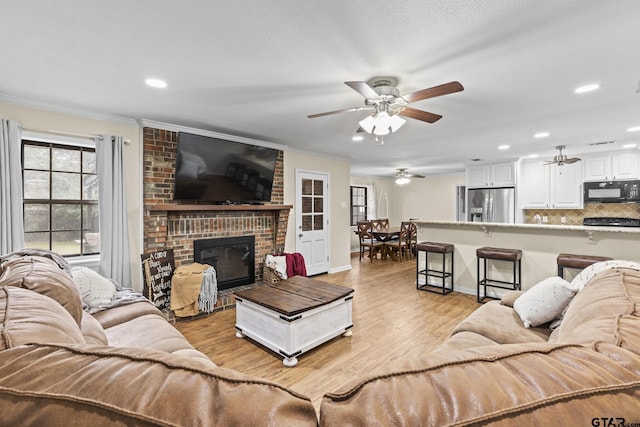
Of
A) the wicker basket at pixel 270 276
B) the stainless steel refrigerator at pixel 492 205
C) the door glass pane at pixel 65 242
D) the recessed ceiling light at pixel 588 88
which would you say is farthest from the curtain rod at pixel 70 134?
the stainless steel refrigerator at pixel 492 205

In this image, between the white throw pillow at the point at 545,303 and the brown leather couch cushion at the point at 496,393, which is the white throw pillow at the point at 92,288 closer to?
the brown leather couch cushion at the point at 496,393

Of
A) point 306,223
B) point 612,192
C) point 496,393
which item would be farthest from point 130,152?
point 612,192

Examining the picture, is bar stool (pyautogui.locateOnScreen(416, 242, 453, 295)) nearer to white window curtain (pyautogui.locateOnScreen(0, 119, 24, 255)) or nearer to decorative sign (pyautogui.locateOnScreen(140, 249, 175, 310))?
decorative sign (pyautogui.locateOnScreen(140, 249, 175, 310))

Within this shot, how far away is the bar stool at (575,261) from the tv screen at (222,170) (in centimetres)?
380

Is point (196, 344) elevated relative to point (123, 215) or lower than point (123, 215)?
lower

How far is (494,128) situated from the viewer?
3.71 m

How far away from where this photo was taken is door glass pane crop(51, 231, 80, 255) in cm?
315

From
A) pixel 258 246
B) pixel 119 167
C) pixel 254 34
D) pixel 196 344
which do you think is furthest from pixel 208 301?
pixel 254 34

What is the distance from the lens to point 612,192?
495 cm

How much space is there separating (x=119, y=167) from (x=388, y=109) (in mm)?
2904

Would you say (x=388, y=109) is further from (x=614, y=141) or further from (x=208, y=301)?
(x=614, y=141)

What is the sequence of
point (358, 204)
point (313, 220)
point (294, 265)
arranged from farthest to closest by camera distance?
point (358, 204) → point (313, 220) → point (294, 265)

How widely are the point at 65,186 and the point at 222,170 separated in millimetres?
1657

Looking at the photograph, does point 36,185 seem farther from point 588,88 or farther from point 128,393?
point 588,88
